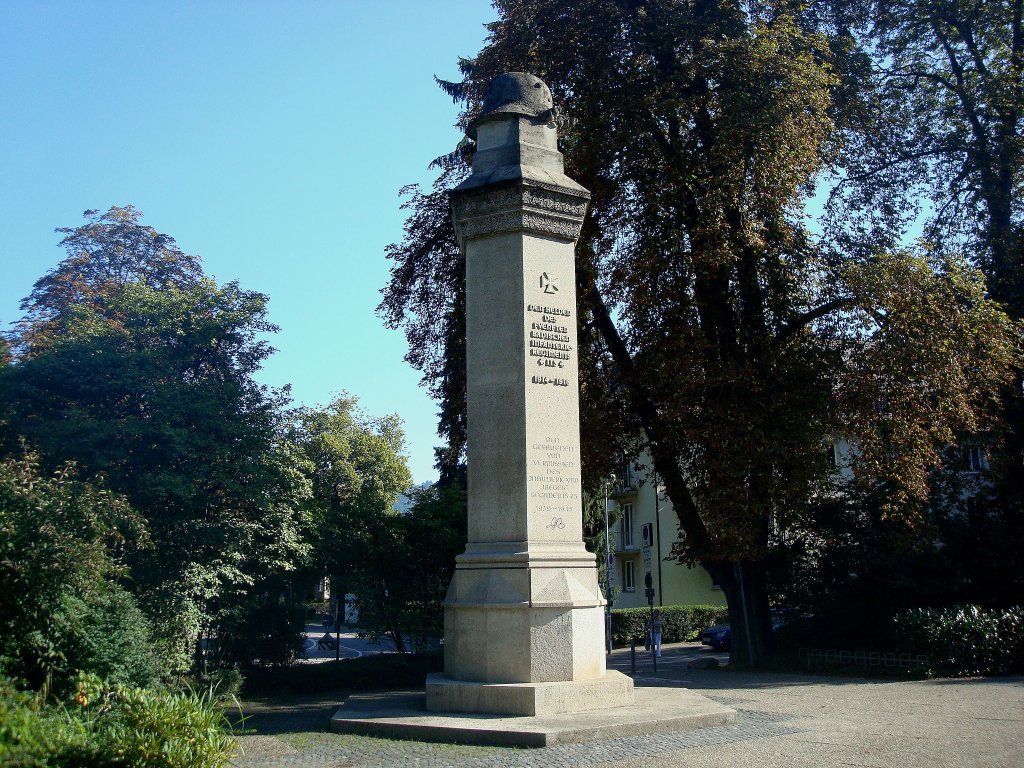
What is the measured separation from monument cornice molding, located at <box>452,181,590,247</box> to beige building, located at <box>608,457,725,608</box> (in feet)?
109

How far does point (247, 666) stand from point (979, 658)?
1571 cm

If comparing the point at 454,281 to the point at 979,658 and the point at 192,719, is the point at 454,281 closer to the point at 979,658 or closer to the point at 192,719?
the point at 979,658

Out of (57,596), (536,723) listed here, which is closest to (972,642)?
(536,723)

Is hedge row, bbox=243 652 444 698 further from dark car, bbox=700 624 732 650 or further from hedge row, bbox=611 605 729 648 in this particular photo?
hedge row, bbox=611 605 729 648

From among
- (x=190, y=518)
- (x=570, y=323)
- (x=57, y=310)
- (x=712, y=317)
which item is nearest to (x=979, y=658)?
(x=712, y=317)

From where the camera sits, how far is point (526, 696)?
1048 centimetres

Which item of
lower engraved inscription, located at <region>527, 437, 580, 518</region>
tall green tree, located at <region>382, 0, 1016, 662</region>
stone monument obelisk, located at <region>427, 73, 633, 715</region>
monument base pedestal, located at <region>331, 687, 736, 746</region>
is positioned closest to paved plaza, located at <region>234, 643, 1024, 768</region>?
monument base pedestal, located at <region>331, 687, 736, 746</region>

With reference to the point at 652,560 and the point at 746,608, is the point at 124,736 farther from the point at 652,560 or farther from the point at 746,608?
the point at 652,560

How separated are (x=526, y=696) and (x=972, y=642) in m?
12.4

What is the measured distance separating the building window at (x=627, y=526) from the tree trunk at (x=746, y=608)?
2911cm

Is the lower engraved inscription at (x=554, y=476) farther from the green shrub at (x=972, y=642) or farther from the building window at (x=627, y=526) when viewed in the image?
the building window at (x=627, y=526)

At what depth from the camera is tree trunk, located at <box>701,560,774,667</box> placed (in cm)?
2216

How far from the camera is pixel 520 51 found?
2117 cm

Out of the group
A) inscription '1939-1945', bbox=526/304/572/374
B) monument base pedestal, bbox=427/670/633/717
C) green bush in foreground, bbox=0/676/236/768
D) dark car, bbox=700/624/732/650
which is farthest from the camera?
dark car, bbox=700/624/732/650
